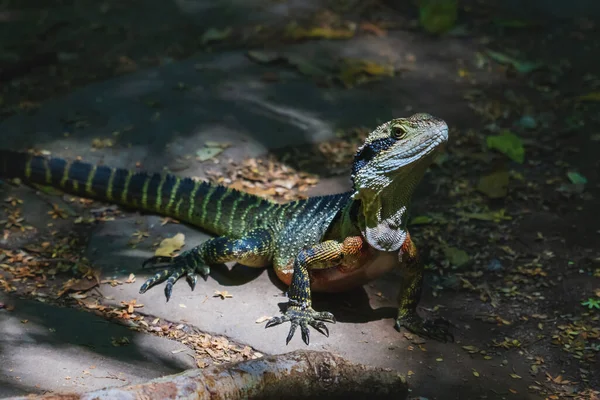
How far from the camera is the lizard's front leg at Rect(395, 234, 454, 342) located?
16.7ft

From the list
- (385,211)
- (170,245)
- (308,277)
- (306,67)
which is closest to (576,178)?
(385,211)

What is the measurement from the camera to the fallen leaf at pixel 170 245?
5.84m

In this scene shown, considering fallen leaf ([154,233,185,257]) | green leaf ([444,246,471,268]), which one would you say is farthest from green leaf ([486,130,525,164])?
fallen leaf ([154,233,185,257])

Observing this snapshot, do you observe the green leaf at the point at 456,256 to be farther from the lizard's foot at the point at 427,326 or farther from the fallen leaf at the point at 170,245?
the fallen leaf at the point at 170,245

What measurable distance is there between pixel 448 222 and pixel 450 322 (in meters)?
1.45

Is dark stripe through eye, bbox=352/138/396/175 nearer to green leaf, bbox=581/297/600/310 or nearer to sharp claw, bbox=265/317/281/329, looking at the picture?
sharp claw, bbox=265/317/281/329

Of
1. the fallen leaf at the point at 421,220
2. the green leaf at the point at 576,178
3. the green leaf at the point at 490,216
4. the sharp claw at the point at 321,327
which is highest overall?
the sharp claw at the point at 321,327

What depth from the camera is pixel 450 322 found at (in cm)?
527

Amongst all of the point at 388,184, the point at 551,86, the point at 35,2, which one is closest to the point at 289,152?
the point at 388,184

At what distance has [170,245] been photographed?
598 cm

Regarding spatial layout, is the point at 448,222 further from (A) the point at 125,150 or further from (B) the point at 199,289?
(A) the point at 125,150

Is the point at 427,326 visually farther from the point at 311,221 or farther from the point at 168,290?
the point at 168,290

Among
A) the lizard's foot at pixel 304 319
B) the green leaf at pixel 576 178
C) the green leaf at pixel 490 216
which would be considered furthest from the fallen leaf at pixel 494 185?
the lizard's foot at pixel 304 319

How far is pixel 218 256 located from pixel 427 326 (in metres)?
1.71
